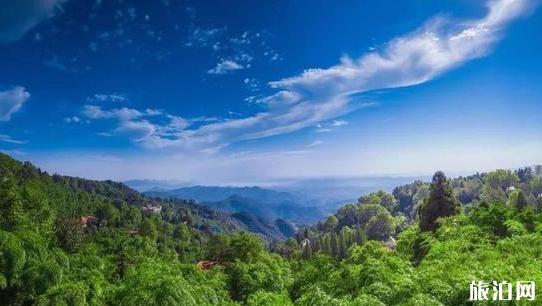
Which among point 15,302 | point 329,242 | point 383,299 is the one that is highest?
point 383,299

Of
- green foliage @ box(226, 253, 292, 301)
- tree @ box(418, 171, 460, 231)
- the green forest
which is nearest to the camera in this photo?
the green forest

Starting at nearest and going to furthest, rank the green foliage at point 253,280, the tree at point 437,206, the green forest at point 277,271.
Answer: the green forest at point 277,271
the green foliage at point 253,280
the tree at point 437,206

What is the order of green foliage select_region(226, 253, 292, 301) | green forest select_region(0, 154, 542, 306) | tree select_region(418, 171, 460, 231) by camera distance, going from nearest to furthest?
green forest select_region(0, 154, 542, 306), green foliage select_region(226, 253, 292, 301), tree select_region(418, 171, 460, 231)

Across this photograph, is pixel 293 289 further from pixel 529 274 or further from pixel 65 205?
pixel 65 205

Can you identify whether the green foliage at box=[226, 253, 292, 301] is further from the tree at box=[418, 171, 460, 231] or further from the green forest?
the tree at box=[418, 171, 460, 231]

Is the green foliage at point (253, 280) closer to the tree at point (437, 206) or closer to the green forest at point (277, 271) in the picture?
the green forest at point (277, 271)

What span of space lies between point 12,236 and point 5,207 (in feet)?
96.1

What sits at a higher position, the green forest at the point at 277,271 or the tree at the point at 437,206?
the tree at the point at 437,206

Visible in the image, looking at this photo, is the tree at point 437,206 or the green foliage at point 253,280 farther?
the tree at point 437,206

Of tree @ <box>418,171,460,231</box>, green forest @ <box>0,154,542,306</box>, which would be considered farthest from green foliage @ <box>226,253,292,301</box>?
tree @ <box>418,171,460,231</box>

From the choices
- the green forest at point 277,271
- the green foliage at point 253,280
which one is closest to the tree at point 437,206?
the green forest at point 277,271

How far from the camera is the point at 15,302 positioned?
3900cm

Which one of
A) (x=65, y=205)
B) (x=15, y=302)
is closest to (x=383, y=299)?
(x=15, y=302)

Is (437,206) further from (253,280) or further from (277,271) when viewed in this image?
(253,280)
